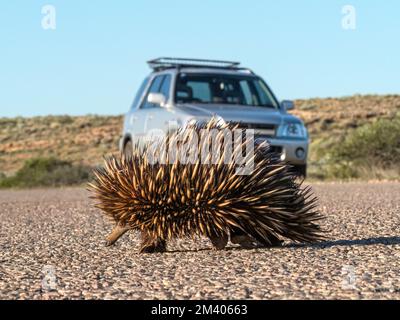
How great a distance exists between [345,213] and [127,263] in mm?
5060

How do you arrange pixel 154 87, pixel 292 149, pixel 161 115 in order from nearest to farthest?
pixel 161 115 < pixel 292 149 < pixel 154 87

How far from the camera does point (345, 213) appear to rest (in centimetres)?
1130

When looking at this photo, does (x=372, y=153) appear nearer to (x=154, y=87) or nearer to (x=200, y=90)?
(x=154, y=87)

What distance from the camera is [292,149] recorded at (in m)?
14.7

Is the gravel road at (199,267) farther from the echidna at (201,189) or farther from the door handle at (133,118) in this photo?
the door handle at (133,118)

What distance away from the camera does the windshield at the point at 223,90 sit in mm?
14742

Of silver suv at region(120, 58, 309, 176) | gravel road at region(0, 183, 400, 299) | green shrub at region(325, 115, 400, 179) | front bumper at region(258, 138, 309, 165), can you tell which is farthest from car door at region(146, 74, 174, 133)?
green shrub at region(325, 115, 400, 179)

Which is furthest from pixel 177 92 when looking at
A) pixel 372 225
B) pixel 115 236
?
pixel 115 236

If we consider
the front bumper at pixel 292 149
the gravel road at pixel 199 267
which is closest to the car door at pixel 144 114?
the front bumper at pixel 292 149

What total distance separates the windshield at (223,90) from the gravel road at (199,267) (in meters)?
4.99

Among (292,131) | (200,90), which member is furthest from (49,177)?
(292,131)

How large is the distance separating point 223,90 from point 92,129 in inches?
1832
